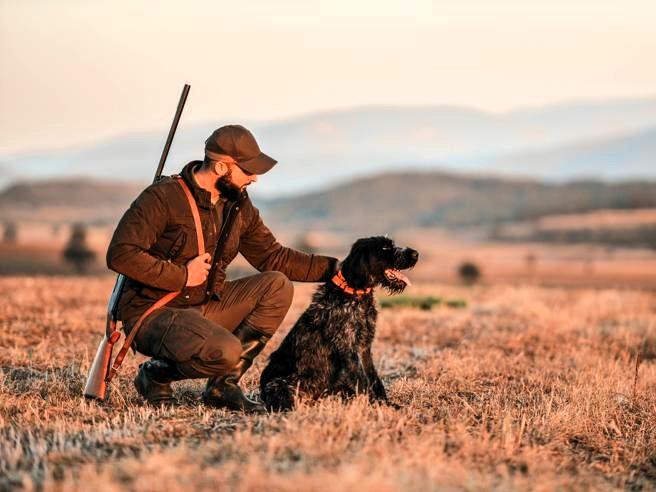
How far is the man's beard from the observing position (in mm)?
6812

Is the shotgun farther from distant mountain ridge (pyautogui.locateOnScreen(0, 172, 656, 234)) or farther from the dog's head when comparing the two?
distant mountain ridge (pyautogui.locateOnScreen(0, 172, 656, 234))

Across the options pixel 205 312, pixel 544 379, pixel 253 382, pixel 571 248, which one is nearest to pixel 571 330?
pixel 544 379

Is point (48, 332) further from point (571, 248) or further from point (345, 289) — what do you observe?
point (571, 248)

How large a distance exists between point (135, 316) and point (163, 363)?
1.33 ft

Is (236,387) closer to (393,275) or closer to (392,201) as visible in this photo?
(393,275)

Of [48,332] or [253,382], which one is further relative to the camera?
[48,332]

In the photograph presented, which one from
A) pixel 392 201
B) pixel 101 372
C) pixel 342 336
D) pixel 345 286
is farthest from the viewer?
pixel 392 201

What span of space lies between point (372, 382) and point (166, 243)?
1.80 meters

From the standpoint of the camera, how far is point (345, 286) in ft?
23.1

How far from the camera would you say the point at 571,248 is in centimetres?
8319

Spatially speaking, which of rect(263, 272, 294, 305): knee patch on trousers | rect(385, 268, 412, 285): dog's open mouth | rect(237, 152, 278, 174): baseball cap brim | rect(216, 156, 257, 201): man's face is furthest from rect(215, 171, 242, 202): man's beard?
rect(385, 268, 412, 285): dog's open mouth

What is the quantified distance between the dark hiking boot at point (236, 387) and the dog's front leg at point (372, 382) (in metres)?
0.80

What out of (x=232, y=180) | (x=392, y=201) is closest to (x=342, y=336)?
(x=232, y=180)

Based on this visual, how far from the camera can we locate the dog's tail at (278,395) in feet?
22.0
